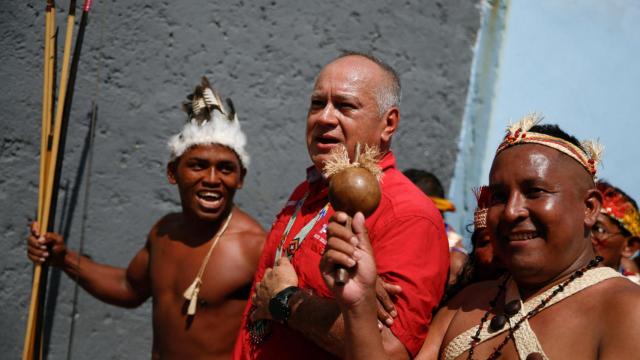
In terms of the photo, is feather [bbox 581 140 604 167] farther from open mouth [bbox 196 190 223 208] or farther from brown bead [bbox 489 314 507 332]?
open mouth [bbox 196 190 223 208]

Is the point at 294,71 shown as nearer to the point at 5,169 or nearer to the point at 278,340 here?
the point at 5,169

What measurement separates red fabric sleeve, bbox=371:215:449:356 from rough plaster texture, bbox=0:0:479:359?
2555mm

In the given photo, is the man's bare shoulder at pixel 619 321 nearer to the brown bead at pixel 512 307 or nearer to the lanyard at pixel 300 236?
the brown bead at pixel 512 307

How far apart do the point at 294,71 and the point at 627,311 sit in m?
3.44

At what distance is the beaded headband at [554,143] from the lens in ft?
7.79

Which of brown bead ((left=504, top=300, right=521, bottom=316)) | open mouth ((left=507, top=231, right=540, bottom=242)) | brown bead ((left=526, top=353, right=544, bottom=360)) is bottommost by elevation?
brown bead ((left=526, top=353, right=544, bottom=360))

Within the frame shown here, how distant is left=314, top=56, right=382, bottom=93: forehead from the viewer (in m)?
2.96

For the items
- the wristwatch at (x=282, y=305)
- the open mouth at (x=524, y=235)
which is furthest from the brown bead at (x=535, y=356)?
the wristwatch at (x=282, y=305)

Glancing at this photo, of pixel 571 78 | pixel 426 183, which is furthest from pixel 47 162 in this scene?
pixel 571 78

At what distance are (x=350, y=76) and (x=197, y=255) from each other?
61.7 inches

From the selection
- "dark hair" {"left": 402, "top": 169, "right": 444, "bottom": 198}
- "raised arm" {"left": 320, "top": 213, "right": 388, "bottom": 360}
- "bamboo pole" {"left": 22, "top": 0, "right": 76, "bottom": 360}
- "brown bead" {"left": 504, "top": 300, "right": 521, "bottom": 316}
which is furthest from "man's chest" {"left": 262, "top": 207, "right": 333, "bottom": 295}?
"dark hair" {"left": 402, "top": 169, "right": 444, "bottom": 198}

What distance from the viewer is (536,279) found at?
7.69ft

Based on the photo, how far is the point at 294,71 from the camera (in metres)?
5.13

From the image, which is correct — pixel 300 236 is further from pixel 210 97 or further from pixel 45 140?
pixel 45 140
